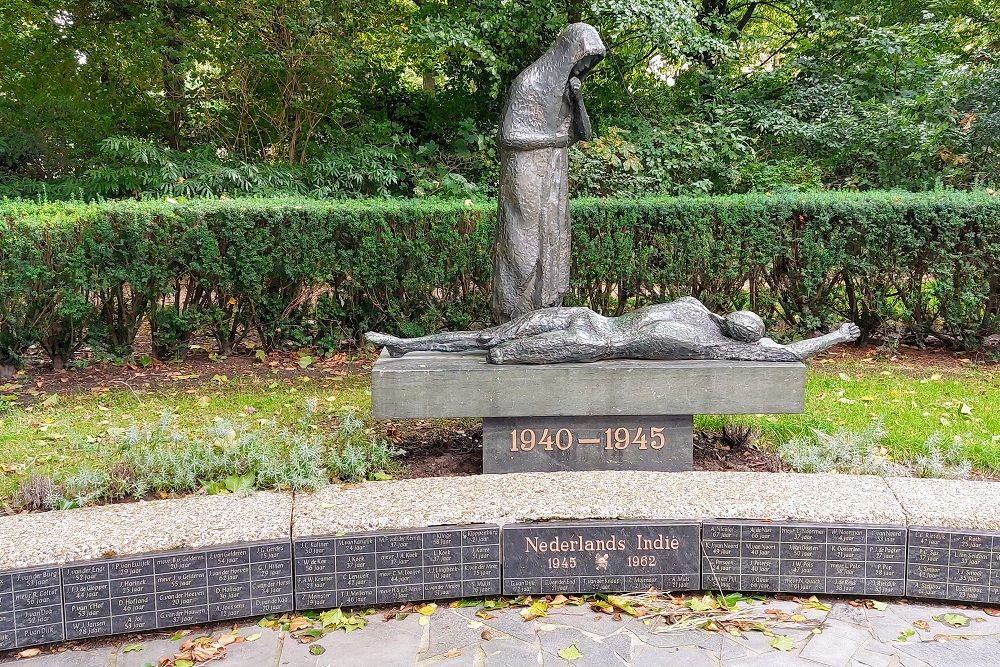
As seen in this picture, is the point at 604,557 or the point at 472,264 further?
the point at 472,264

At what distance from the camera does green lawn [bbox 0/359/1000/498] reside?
5.30 metres

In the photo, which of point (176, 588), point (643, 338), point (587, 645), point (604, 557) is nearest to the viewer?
point (587, 645)

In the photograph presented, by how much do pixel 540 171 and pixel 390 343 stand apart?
1534 mm

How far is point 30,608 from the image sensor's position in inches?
138

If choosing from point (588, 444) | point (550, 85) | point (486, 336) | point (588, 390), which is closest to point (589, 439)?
point (588, 444)

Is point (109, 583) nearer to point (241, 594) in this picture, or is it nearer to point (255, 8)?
point (241, 594)

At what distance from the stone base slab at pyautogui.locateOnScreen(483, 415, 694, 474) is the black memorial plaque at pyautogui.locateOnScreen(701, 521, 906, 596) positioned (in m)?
1.03

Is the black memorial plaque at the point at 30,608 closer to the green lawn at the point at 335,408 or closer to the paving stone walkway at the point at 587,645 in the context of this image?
the paving stone walkway at the point at 587,645

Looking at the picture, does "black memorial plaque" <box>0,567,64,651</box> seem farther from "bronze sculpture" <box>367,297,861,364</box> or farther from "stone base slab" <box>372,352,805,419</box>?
"bronze sculpture" <box>367,297,861,364</box>

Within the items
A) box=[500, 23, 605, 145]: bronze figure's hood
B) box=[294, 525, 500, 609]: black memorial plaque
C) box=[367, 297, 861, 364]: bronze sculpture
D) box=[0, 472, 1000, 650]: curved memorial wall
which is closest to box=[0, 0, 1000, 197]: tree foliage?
box=[500, 23, 605, 145]: bronze figure's hood

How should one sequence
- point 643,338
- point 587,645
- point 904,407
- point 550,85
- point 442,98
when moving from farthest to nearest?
point 442,98 < point 904,407 < point 550,85 < point 643,338 < point 587,645

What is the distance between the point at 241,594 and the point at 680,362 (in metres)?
2.74

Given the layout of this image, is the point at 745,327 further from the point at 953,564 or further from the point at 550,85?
the point at 550,85

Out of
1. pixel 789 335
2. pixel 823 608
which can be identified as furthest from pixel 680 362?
pixel 789 335
